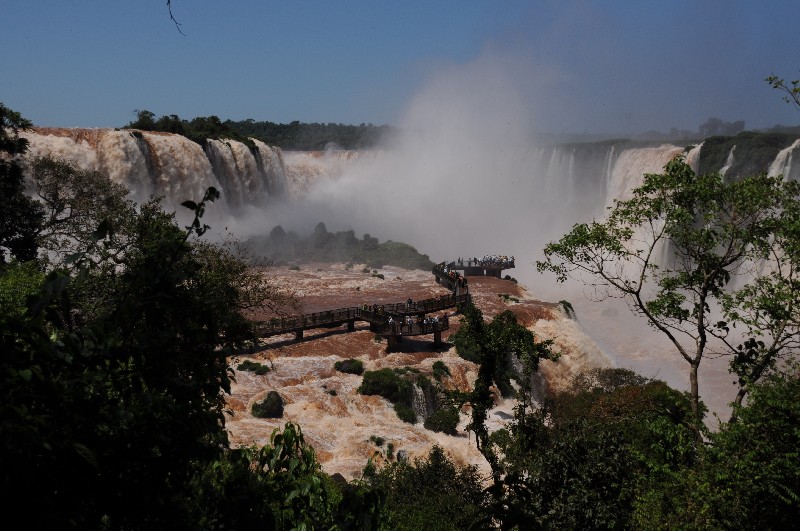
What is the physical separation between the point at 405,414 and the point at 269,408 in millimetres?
5368

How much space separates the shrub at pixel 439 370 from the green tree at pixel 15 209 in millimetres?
16815

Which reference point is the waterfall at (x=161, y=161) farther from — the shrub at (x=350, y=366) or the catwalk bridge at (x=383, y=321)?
the shrub at (x=350, y=366)

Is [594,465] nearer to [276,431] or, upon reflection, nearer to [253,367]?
[276,431]

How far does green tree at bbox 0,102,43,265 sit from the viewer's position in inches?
870

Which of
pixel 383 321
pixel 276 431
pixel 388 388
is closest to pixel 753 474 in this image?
pixel 276 431

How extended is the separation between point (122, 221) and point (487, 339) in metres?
13.0

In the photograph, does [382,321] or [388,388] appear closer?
[388,388]

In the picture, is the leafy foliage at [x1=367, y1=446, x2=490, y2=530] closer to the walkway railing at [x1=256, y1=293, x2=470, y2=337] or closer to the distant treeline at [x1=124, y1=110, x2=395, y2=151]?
the walkway railing at [x1=256, y1=293, x2=470, y2=337]

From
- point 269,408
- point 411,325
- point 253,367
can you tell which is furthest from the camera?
point 411,325

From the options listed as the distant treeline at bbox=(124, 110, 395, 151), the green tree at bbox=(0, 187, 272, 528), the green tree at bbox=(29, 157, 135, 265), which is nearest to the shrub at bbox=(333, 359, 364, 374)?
the green tree at bbox=(29, 157, 135, 265)

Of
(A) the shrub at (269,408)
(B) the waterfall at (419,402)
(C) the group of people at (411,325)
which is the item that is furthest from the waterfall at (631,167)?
(A) the shrub at (269,408)

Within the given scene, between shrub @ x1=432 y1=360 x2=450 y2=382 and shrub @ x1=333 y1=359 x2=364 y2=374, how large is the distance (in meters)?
3.31

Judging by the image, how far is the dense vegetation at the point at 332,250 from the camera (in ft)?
186

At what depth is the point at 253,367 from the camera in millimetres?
25297
